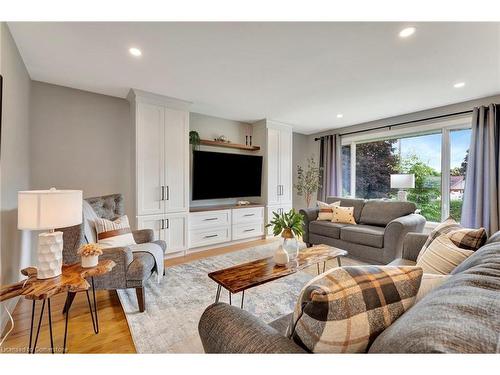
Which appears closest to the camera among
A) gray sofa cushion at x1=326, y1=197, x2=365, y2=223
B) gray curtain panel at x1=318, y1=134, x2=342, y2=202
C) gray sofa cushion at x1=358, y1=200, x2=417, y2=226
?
gray sofa cushion at x1=358, y1=200, x2=417, y2=226

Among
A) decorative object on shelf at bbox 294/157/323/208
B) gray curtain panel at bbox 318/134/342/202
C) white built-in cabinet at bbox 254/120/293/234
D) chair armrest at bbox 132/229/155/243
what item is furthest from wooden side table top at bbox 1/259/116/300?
gray curtain panel at bbox 318/134/342/202

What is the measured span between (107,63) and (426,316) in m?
3.06

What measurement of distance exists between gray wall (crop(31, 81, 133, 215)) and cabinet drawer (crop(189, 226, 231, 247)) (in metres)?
0.99

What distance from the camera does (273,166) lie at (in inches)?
183

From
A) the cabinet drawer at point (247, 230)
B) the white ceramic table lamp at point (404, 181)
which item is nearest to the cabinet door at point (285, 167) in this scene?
the cabinet drawer at point (247, 230)

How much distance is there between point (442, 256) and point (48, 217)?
235cm

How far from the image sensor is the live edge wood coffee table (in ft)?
5.19

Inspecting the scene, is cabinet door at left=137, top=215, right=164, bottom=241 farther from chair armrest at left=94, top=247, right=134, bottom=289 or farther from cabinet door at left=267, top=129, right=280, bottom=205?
cabinet door at left=267, top=129, right=280, bottom=205

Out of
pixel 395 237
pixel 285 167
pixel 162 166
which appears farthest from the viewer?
pixel 285 167

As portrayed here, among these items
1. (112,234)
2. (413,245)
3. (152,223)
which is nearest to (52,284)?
(112,234)

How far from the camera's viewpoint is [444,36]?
1896 millimetres

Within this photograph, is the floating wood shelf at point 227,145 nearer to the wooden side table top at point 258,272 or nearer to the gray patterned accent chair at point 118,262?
the gray patterned accent chair at point 118,262

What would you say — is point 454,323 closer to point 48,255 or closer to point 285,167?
point 48,255
